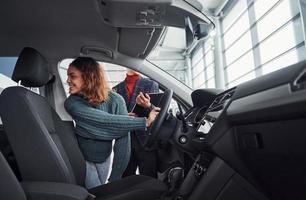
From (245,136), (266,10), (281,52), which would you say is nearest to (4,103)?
(245,136)

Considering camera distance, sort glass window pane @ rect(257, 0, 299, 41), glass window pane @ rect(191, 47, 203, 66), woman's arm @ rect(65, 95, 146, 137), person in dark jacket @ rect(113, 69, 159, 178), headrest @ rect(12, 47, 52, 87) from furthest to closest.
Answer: glass window pane @ rect(191, 47, 203, 66) → glass window pane @ rect(257, 0, 299, 41) → person in dark jacket @ rect(113, 69, 159, 178) → woman's arm @ rect(65, 95, 146, 137) → headrest @ rect(12, 47, 52, 87)

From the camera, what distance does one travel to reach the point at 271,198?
0.97 meters

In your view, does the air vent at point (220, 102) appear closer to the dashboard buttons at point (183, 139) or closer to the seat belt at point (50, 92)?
the dashboard buttons at point (183, 139)

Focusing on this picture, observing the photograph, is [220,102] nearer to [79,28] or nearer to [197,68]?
[79,28]

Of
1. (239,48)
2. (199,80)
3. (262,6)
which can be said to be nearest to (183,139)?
(262,6)

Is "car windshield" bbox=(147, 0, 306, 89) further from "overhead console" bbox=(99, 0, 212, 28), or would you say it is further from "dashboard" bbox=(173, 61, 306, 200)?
"dashboard" bbox=(173, 61, 306, 200)

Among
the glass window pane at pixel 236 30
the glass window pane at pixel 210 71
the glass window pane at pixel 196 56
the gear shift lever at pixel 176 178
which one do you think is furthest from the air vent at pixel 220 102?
the glass window pane at pixel 196 56

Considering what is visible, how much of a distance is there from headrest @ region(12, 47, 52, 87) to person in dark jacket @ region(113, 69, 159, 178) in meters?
0.77

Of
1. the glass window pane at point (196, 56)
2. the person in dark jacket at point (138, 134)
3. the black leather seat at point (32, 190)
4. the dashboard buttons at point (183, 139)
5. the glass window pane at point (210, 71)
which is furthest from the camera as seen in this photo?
the glass window pane at point (196, 56)

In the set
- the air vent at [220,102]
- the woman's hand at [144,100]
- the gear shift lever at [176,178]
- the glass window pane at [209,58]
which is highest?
the glass window pane at [209,58]

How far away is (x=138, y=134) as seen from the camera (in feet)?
7.81

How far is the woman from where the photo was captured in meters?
1.83

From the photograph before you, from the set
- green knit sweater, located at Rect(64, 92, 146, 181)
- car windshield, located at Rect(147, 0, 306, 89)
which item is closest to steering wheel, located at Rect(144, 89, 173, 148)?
green knit sweater, located at Rect(64, 92, 146, 181)

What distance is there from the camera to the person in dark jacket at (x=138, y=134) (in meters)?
2.24
